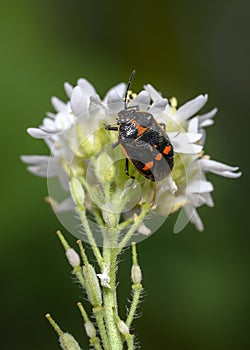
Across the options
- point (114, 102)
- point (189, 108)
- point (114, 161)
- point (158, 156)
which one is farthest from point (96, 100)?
point (189, 108)

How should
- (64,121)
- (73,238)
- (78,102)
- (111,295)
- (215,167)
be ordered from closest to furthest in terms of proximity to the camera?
1. (111,295)
2. (78,102)
3. (215,167)
4. (64,121)
5. (73,238)

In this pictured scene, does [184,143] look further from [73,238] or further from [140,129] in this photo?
[73,238]

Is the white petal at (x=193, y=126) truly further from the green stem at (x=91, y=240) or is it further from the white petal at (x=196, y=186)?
the green stem at (x=91, y=240)

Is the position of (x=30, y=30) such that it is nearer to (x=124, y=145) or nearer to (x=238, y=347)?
(x=238, y=347)

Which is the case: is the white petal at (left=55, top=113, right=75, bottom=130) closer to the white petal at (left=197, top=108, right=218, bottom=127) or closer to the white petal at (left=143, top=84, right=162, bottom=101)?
the white petal at (left=143, top=84, right=162, bottom=101)

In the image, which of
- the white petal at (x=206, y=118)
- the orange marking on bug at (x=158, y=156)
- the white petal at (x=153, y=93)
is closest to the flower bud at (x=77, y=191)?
the orange marking on bug at (x=158, y=156)

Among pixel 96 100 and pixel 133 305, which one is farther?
pixel 96 100

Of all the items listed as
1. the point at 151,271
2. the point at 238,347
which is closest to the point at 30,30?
the point at 151,271
